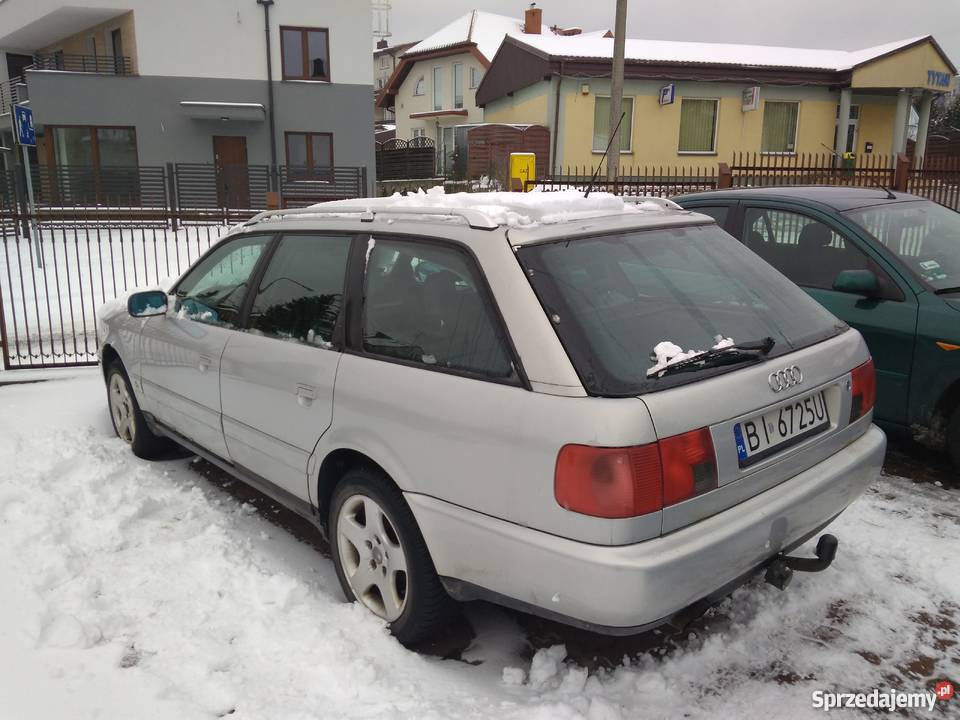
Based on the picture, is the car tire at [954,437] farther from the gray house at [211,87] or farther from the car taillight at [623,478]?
the gray house at [211,87]

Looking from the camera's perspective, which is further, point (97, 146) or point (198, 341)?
point (97, 146)

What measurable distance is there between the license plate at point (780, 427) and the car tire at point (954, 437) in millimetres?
2065

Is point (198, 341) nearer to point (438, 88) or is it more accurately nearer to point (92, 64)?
point (92, 64)

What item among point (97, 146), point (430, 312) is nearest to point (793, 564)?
point (430, 312)

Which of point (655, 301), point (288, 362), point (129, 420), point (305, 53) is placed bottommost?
point (129, 420)

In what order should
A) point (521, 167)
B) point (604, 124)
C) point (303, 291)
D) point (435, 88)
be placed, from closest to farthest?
point (303, 291)
point (521, 167)
point (604, 124)
point (435, 88)

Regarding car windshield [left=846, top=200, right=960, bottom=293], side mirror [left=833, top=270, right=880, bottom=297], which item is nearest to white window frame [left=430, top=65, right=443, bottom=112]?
car windshield [left=846, top=200, right=960, bottom=293]

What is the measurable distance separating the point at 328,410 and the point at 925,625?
8.42ft

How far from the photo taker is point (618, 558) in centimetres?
221

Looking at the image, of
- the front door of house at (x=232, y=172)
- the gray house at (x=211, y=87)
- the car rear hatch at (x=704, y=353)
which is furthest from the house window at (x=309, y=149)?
the car rear hatch at (x=704, y=353)

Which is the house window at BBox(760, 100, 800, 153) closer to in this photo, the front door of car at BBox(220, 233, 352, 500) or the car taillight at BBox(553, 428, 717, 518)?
the front door of car at BBox(220, 233, 352, 500)

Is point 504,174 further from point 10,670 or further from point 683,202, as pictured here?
point 10,670

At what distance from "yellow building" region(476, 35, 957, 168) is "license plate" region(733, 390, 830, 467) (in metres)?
22.0

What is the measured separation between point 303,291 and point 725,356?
6.11 ft
